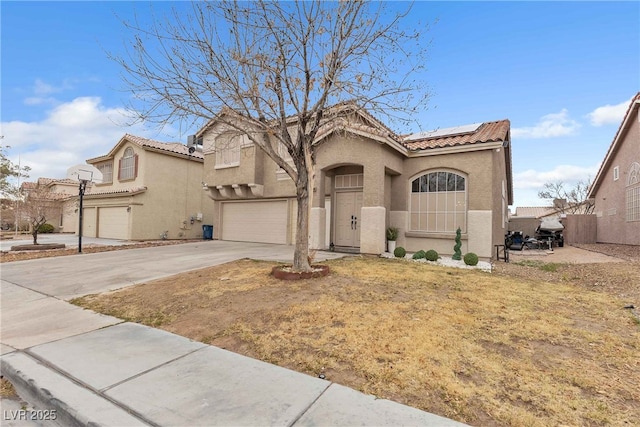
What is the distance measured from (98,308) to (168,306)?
4.37 ft

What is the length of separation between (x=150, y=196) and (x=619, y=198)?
26.6 m

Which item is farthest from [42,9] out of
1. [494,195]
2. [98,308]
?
[494,195]

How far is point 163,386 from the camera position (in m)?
2.83

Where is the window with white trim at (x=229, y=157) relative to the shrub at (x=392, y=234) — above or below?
above

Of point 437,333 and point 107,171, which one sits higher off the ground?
point 107,171

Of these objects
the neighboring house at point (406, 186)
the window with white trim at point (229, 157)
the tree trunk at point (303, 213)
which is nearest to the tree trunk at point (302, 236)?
the tree trunk at point (303, 213)

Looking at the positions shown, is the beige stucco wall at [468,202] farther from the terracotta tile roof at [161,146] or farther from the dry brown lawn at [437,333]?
the terracotta tile roof at [161,146]

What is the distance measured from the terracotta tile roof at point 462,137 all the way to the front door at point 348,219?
2867mm

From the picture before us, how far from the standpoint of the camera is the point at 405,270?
7484mm

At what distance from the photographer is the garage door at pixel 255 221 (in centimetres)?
1513

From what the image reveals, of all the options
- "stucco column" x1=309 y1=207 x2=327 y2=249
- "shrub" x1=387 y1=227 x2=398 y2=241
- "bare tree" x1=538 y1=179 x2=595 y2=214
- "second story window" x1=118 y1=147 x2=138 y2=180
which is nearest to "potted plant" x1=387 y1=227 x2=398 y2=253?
"shrub" x1=387 y1=227 x2=398 y2=241

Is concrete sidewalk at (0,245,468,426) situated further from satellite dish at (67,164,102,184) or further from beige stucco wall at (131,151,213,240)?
beige stucco wall at (131,151,213,240)

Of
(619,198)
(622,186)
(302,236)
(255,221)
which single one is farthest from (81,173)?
(619,198)

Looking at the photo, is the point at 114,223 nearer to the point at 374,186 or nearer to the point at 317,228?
the point at 317,228
